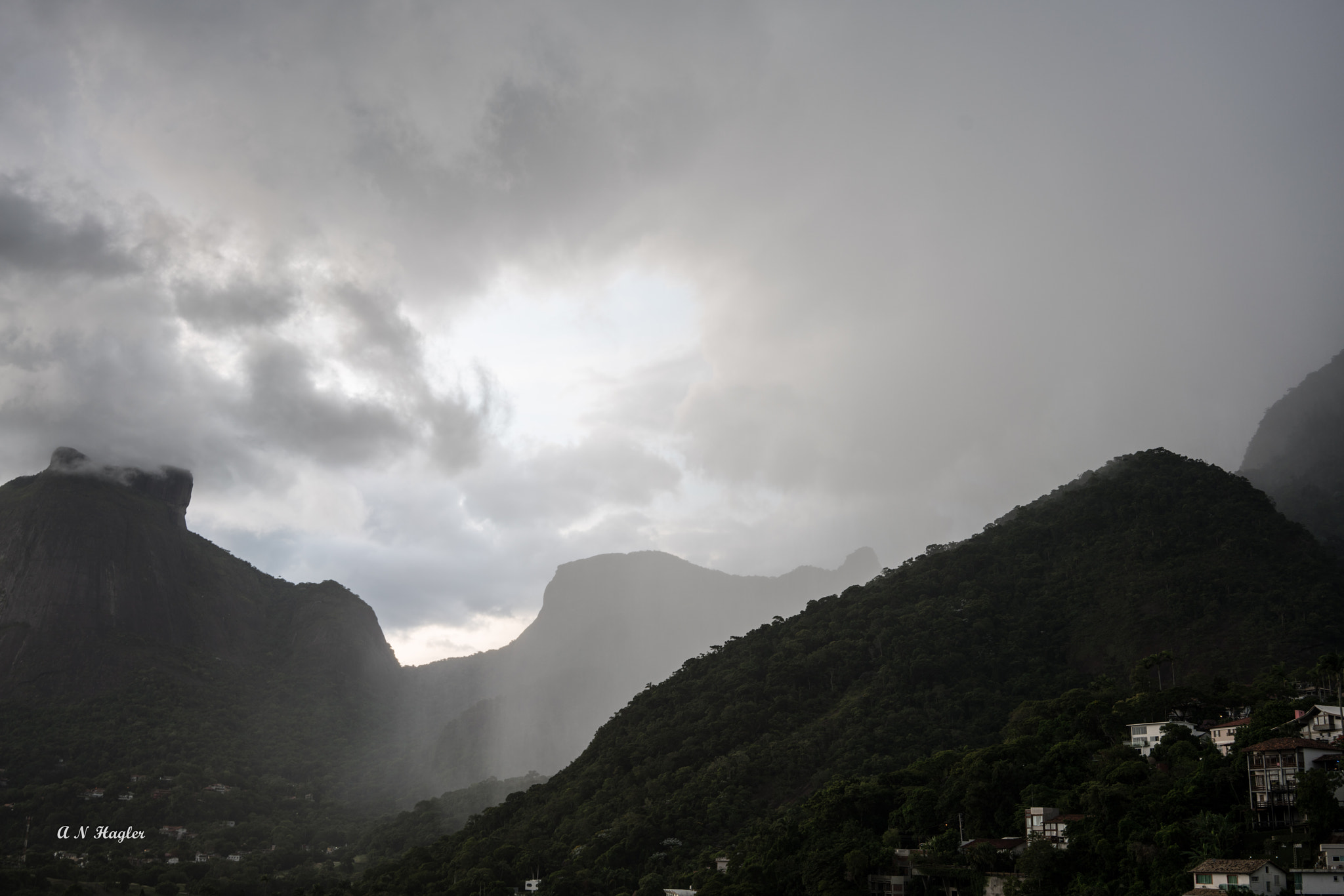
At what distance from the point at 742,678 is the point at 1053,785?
36555 millimetres

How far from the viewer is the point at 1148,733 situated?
168ft

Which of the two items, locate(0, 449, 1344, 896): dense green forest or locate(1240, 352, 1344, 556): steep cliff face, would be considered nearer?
locate(0, 449, 1344, 896): dense green forest

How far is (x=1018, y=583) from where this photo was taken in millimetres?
84000

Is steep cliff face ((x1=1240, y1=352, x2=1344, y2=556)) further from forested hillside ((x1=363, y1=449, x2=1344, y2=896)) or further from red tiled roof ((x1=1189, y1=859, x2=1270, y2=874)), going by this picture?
red tiled roof ((x1=1189, y1=859, x2=1270, y2=874))

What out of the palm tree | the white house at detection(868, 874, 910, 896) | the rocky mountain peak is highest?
the rocky mountain peak

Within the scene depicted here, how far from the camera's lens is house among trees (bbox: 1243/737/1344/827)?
132ft

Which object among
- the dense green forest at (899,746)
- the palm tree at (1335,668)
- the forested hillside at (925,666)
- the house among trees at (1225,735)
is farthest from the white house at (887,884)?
the palm tree at (1335,668)

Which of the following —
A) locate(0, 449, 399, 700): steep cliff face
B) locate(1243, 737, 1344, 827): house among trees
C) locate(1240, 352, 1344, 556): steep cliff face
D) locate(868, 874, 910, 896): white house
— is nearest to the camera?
locate(1243, 737, 1344, 827): house among trees

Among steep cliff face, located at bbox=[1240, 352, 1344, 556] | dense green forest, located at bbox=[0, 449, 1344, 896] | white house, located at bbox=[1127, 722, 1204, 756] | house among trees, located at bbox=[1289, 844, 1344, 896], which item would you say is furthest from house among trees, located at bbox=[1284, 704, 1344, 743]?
steep cliff face, located at bbox=[1240, 352, 1344, 556]

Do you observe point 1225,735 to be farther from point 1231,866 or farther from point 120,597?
point 120,597

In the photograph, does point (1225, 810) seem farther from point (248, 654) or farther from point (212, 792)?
point (248, 654)

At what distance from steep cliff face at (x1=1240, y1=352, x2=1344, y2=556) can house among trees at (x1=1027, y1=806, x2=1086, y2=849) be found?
69.6m

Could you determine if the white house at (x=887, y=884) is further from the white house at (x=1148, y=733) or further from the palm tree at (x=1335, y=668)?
the palm tree at (x=1335, y=668)

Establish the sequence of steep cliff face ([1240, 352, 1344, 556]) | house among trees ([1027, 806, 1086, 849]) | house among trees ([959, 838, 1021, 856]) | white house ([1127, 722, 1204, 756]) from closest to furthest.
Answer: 1. house among trees ([1027, 806, 1086, 849])
2. house among trees ([959, 838, 1021, 856])
3. white house ([1127, 722, 1204, 756])
4. steep cliff face ([1240, 352, 1344, 556])
